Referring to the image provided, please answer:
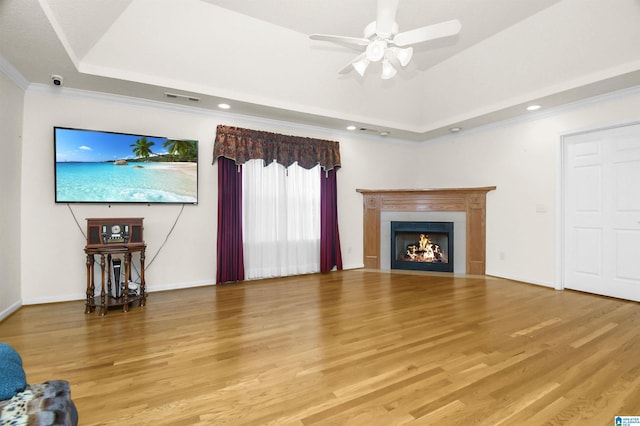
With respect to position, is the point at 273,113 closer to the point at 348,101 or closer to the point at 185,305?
the point at 348,101

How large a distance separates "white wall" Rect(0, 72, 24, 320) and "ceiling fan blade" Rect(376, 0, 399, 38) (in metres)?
3.80

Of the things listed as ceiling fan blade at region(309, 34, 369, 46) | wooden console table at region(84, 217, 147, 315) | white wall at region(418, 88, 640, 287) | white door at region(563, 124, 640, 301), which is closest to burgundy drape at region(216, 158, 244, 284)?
wooden console table at region(84, 217, 147, 315)

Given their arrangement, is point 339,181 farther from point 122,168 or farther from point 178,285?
point 122,168

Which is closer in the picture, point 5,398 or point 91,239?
point 5,398

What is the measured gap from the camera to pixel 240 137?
190 inches

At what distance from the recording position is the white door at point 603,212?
389cm

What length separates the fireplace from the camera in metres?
5.75

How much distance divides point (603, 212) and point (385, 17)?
3.99 m

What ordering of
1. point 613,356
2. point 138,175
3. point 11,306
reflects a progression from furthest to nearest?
1. point 138,175
2. point 11,306
3. point 613,356

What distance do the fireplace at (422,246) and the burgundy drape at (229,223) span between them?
115 inches

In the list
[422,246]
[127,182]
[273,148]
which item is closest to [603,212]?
[422,246]

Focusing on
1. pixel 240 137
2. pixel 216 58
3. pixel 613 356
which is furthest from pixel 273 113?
pixel 613 356

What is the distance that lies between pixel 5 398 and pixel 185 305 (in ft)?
8.71

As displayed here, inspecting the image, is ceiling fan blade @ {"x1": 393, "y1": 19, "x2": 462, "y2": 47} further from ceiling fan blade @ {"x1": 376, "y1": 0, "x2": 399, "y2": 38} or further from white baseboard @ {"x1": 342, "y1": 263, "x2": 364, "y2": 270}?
white baseboard @ {"x1": 342, "y1": 263, "x2": 364, "y2": 270}
